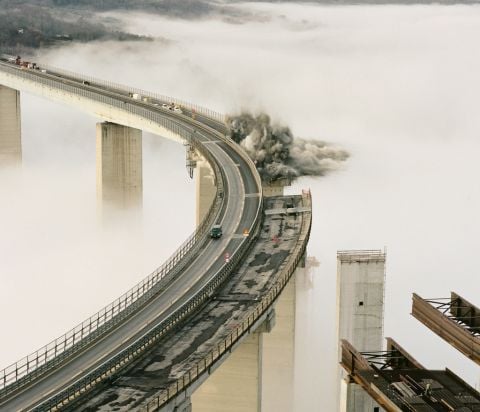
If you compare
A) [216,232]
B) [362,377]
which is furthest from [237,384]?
[362,377]

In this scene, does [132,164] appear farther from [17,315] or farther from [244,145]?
[17,315]

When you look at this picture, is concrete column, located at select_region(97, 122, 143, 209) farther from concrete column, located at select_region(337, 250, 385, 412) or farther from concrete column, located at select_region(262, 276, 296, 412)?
concrete column, located at select_region(337, 250, 385, 412)

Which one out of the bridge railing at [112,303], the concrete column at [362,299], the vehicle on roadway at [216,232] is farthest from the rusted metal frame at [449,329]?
the vehicle on roadway at [216,232]

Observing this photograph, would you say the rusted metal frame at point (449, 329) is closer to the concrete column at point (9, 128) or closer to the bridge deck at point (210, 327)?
the bridge deck at point (210, 327)

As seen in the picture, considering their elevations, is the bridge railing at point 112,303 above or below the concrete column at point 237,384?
above

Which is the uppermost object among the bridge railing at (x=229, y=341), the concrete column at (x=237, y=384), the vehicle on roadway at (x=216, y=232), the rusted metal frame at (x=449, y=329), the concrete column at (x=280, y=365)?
the rusted metal frame at (x=449, y=329)

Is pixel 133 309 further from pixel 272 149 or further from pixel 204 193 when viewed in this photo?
pixel 272 149

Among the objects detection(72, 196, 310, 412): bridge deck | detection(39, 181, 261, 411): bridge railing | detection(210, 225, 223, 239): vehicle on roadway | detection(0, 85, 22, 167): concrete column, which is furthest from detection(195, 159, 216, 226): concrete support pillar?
detection(0, 85, 22, 167): concrete column
